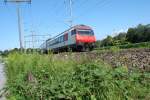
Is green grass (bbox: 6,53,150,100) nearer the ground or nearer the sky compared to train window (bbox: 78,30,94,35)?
nearer the ground

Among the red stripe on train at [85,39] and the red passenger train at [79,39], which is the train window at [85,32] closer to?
the red passenger train at [79,39]

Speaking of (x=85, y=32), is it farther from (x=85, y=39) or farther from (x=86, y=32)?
(x=85, y=39)

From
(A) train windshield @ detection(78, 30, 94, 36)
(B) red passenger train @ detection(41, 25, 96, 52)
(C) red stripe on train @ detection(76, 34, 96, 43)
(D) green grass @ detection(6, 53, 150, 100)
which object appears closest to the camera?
(D) green grass @ detection(6, 53, 150, 100)

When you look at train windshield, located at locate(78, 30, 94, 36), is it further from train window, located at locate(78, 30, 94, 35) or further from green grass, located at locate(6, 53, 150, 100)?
green grass, located at locate(6, 53, 150, 100)

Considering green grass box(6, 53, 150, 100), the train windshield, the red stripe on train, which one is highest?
the train windshield

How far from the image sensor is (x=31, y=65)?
33.7 feet

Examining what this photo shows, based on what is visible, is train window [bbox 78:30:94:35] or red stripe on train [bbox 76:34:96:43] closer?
red stripe on train [bbox 76:34:96:43]

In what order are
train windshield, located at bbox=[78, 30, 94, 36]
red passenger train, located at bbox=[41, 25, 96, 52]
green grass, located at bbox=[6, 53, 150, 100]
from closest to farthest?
green grass, located at bbox=[6, 53, 150, 100], red passenger train, located at bbox=[41, 25, 96, 52], train windshield, located at bbox=[78, 30, 94, 36]

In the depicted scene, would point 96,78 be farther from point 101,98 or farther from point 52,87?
point 52,87

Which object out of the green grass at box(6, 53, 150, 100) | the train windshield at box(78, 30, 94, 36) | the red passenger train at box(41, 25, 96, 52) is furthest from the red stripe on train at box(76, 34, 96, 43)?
the green grass at box(6, 53, 150, 100)

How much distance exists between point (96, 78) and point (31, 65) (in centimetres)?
579

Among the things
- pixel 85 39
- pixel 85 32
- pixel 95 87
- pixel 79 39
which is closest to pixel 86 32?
pixel 85 32

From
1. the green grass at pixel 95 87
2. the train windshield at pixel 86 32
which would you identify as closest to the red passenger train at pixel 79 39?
the train windshield at pixel 86 32

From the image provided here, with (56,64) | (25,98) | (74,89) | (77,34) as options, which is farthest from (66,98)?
(77,34)
